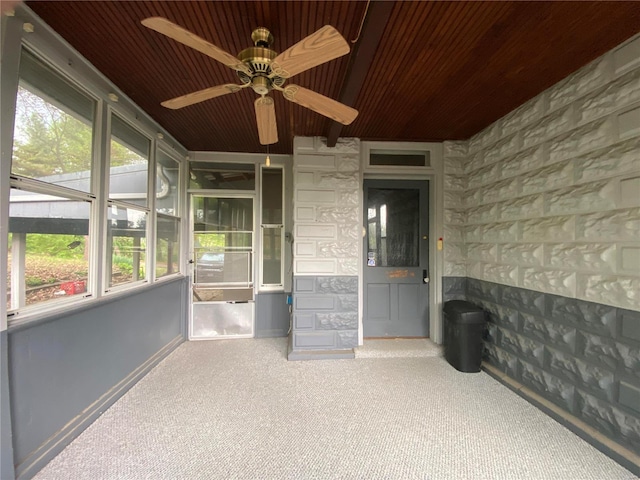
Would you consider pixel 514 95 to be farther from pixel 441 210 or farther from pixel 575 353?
pixel 575 353

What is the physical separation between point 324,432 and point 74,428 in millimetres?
1740

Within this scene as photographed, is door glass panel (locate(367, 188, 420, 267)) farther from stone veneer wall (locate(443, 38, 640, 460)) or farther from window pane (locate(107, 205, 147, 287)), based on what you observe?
window pane (locate(107, 205, 147, 287))

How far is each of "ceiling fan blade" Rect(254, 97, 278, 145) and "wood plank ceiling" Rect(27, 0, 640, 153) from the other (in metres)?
0.45

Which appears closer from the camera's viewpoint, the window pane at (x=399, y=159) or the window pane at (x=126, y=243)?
the window pane at (x=126, y=243)

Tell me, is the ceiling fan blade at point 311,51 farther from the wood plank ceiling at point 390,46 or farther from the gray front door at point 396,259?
the gray front door at point 396,259

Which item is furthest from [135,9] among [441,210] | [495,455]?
[495,455]

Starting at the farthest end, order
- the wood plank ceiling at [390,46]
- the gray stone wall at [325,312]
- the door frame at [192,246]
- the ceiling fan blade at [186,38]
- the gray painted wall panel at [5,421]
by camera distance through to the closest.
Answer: the door frame at [192,246], the gray stone wall at [325,312], the wood plank ceiling at [390,46], the gray painted wall panel at [5,421], the ceiling fan blade at [186,38]

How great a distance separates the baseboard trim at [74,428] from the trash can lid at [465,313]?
3.27m

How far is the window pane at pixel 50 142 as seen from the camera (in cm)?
152

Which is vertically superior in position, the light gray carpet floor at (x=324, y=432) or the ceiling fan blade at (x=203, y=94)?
the ceiling fan blade at (x=203, y=94)

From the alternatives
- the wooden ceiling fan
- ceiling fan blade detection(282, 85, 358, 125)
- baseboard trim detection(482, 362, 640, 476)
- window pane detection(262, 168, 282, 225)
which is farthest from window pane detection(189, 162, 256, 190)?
baseboard trim detection(482, 362, 640, 476)

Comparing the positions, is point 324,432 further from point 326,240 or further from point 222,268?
point 222,268

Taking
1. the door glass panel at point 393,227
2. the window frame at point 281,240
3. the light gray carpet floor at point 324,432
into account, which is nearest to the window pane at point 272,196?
the window frame at point 281,240

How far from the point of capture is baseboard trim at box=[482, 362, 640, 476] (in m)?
1.57
